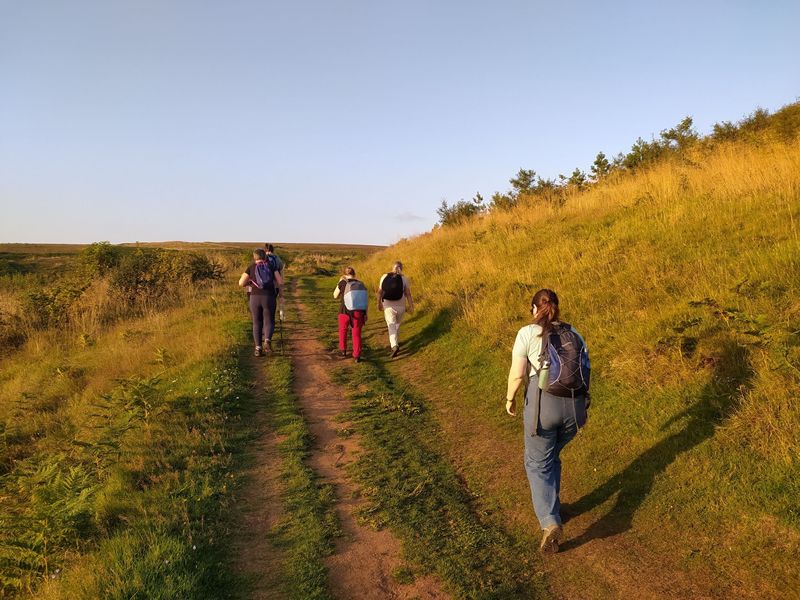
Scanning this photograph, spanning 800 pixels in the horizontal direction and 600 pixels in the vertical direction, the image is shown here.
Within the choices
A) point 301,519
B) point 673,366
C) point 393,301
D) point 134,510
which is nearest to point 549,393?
point 301,519

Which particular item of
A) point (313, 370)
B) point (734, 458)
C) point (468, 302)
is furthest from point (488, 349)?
point (734, 458)

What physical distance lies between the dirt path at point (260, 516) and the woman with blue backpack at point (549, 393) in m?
2.22

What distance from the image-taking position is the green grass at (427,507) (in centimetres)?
379

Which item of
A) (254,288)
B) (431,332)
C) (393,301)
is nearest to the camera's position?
(254,288)

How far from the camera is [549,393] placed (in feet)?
13.3

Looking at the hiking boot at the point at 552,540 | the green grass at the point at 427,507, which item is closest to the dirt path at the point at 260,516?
the green grass at the point at 427,507

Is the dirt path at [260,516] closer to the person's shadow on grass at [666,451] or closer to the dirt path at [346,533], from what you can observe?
the dirt path at [346,533]

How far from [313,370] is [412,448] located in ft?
12.8

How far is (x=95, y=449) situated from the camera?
6129 millimetres

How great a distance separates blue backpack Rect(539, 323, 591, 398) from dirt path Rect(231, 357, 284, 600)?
2.62 metres

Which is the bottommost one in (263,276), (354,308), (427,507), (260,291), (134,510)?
(427,507)

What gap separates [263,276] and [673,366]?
748 centimetres

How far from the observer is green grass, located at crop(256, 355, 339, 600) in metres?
3.74

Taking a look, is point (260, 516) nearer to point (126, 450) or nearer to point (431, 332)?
point (126, 450)
